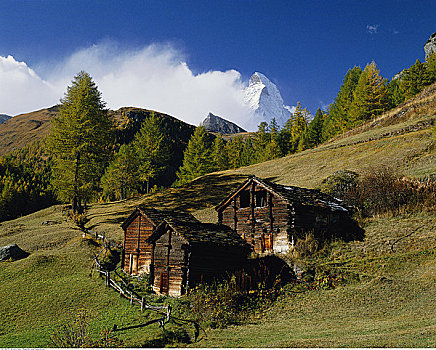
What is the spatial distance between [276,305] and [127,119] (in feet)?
608

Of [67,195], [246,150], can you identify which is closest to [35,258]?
[67,195]

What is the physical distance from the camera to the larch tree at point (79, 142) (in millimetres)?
41719

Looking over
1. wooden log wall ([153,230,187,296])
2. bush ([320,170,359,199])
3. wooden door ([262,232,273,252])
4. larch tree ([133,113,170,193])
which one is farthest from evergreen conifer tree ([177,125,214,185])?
wooden log wall ([153,230,187,296])

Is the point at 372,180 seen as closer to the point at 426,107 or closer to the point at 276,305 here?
the point at 276,305

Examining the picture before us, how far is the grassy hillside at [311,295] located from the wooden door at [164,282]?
329 centimetres

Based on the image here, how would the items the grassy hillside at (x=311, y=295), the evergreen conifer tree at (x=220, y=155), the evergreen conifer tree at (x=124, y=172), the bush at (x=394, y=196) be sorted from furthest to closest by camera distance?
the evergreen conifer tree at (x=220, y=155) < the evergreen conifer tree at (x=124, y=172) < the bush at (x=394, y=196) < the grassy hillside at (x=311, y=295)

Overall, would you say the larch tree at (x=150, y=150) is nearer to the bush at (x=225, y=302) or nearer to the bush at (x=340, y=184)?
the bush at (x=340, y=184)

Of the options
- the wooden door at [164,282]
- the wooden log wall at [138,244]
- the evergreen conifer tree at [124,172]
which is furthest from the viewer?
the evergreen conifer tree at [124,172]

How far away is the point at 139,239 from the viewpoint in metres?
28.3

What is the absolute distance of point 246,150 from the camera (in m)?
90.6

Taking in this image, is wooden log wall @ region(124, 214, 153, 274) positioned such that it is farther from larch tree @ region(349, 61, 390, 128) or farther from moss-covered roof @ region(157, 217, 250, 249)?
larch tree @ region(349, 61, 390, 128)

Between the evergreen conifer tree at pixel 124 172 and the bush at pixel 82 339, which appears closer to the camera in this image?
the bush at pixel 82 339

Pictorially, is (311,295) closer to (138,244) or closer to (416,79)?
(138,244)

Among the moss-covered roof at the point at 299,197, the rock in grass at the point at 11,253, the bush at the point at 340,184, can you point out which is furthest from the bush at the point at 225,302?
the rock in grass at the point at 11,253
